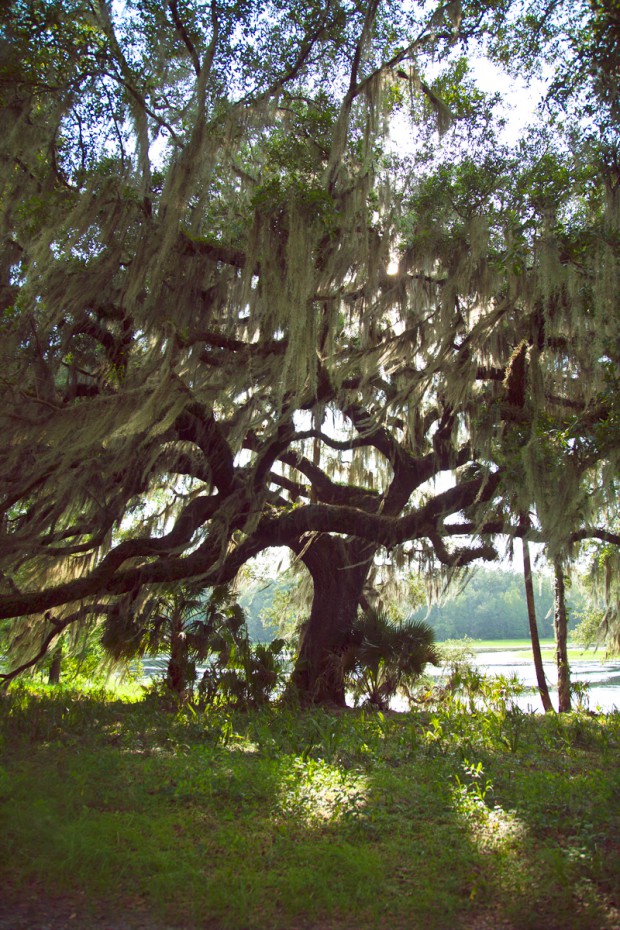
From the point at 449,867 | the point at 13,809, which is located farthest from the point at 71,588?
the point at 449,867

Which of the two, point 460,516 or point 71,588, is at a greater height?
point 460,516

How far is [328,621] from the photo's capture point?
30.1 ft

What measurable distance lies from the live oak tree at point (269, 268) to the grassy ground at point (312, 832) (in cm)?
242

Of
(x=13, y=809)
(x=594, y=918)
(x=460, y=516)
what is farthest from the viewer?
(x=460, y=516)

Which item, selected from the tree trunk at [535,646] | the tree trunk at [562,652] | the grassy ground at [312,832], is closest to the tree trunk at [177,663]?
the grassy ground at [312,832]

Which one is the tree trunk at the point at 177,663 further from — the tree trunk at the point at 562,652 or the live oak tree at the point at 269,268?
the tree trunk at the point at 562,652

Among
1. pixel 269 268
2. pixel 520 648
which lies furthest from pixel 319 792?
pixel 520 648

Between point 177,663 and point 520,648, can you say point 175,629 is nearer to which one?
point 177,663

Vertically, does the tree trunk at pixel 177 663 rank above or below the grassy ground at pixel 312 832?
above

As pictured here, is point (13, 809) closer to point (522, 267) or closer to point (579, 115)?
point (522, 267)

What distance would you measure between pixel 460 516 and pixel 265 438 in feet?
8.61

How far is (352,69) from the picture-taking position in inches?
235

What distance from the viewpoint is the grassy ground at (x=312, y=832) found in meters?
2.79

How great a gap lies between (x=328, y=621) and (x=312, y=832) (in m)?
5.68
